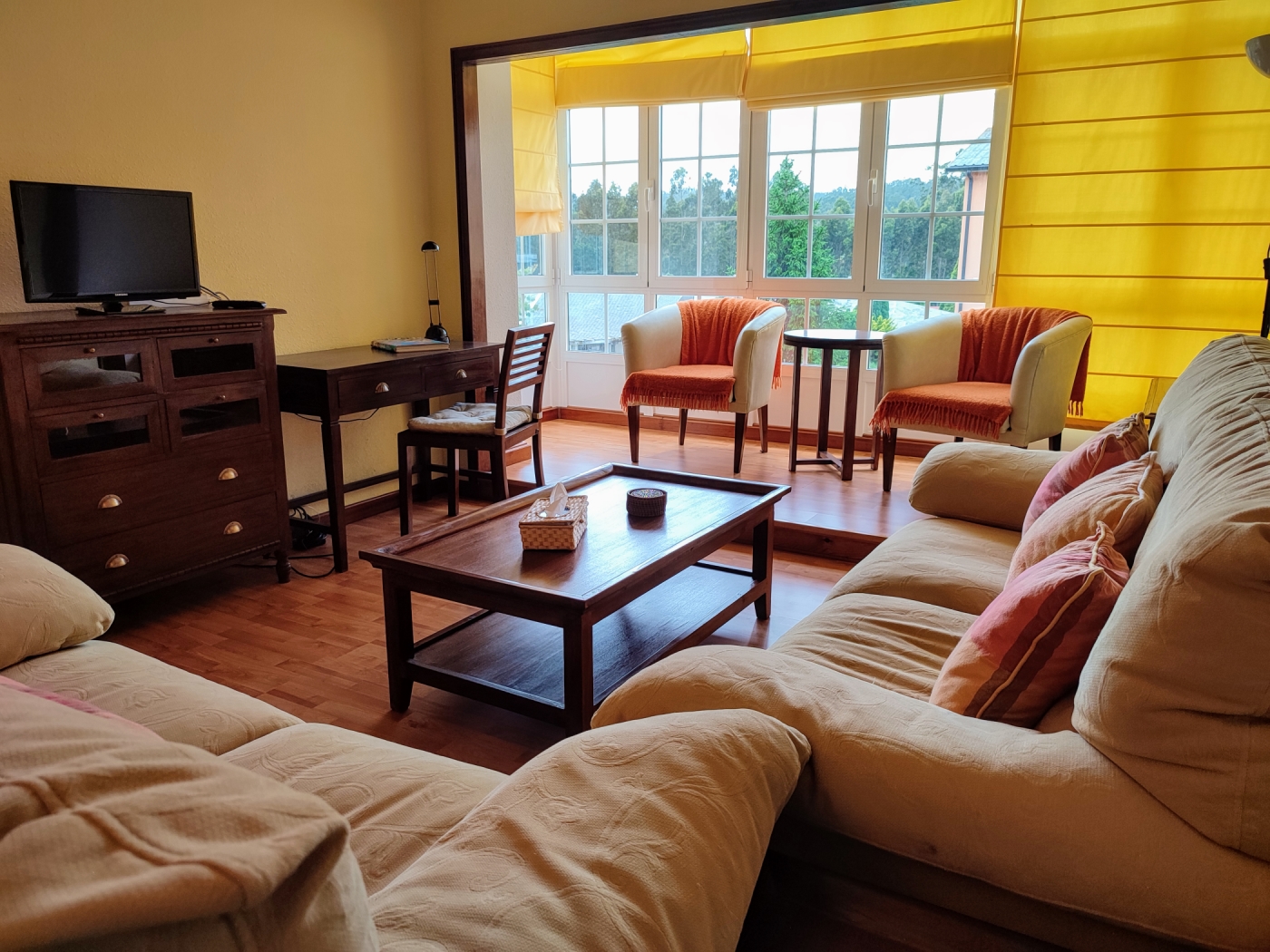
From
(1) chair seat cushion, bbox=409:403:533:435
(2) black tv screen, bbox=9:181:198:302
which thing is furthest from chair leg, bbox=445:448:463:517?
(2) black tv screen, bbox=9:181:198:302

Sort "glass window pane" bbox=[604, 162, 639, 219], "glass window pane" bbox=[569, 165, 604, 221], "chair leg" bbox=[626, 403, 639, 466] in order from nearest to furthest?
"chair leg" bbox=[626, 403, 639, 466] < "glass window pane" bbox=[604, 162, 639, 219] < "glass window pane" bbox=[569, 165, 604, 221]

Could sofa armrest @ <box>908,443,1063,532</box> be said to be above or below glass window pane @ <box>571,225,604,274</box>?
below

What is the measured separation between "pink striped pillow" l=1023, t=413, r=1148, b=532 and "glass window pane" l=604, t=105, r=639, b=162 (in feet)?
13.6

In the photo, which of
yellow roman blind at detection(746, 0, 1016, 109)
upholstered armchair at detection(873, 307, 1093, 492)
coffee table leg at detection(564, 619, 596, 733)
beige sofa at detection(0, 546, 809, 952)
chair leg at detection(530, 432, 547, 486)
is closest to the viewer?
beige sofa at detection(0, 546, 809, 952)

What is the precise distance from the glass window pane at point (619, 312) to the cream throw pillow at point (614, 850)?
486 cm

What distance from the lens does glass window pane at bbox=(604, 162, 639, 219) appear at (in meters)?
5.52

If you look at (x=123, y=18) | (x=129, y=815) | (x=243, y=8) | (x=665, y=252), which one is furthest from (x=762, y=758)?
(x=665, y=252)

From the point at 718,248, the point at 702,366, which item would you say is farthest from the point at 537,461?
the point at 718,248

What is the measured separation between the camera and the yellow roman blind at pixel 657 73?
4922 mm

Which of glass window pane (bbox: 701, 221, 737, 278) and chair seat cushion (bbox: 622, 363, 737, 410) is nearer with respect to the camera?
chair seat cushion (bbox: 622, 363, 737, 410)

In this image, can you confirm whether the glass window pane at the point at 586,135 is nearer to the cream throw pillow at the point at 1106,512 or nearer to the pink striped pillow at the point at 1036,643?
the cream throw pillow at the point at 1106,512

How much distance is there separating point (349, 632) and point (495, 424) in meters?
1.16

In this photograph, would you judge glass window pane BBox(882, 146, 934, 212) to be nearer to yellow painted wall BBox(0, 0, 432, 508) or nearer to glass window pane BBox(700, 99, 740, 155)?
glass window pane BBox(700, 99, 740, 155)

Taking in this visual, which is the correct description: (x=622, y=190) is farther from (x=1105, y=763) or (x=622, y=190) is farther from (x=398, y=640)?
(x=1105, y=763)
